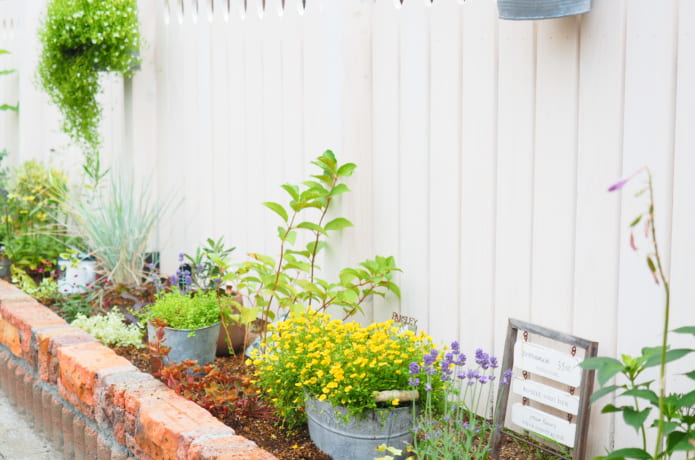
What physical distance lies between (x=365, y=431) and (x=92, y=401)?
1186 millimetres

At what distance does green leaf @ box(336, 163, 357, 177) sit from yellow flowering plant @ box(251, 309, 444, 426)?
666 millimetres

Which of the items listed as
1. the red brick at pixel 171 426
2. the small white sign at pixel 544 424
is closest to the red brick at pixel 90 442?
the red brick at pixel 171 426

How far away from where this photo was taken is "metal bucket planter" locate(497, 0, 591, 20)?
233cm

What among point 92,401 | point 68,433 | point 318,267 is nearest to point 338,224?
point 318,267

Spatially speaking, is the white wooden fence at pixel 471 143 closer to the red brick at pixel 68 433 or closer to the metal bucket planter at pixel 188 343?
the metal bucket planter at pixel 188 343

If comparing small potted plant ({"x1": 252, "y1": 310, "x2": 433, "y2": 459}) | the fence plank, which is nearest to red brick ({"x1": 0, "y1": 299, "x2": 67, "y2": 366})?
small potted plant ({"x1": 252, "y1": 310, "x2": 433, "y2": 459})

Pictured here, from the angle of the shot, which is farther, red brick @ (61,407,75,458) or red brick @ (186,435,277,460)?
red brick @ (61,407,75,458)

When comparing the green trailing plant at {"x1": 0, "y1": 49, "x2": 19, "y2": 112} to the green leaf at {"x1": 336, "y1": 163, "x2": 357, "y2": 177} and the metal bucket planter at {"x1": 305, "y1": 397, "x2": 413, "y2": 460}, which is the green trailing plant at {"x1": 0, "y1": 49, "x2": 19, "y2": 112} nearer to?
the green leaf at {"x1": 336, "y1": 163, "x2": 357, "y2": 177}

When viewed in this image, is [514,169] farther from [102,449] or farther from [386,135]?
[102,449]

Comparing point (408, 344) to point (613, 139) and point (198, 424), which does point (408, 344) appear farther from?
point (613, 139)

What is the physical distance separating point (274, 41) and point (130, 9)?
1.22m

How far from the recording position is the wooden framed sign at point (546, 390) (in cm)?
243

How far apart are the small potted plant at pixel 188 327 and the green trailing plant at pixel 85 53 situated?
1453mm

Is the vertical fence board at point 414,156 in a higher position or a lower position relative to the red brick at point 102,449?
higher
